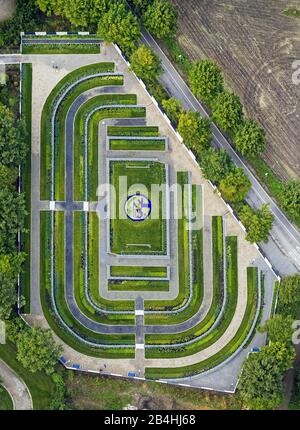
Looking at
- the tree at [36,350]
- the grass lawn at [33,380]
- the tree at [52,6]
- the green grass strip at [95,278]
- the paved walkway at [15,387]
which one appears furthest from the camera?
the green grass strip at [95,278]

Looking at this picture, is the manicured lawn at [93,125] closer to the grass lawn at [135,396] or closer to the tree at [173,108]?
the tree at [173,108]

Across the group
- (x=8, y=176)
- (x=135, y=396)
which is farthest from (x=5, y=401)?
(x=8, y=176)

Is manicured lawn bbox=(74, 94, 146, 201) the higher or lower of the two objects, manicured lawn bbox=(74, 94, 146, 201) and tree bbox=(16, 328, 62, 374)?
the higher

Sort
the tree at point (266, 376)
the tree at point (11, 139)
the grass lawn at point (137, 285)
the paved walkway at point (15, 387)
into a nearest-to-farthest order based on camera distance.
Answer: the tree at point (266, 376) < the tree at point (11, 139) < the paved walkway at point (15, 387) < the grass lawn at point (137, 285)

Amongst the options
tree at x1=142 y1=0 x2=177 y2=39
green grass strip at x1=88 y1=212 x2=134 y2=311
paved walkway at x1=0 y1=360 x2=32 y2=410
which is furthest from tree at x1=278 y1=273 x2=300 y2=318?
tree at x1=142 y1=0 x2=177 y2=39

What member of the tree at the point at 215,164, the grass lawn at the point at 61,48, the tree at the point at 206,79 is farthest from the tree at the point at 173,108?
the grass lawn at the point at 61,48

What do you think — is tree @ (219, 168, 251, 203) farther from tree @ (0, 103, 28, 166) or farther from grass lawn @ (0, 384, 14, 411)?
grass lawn @ (0, 384, 14, 411)
